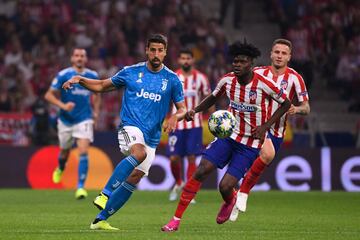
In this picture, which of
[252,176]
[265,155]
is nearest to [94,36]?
[265,155]

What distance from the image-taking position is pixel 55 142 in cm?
2208

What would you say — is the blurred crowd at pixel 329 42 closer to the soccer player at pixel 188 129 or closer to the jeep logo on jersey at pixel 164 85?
the soccer player at pixel 188 129

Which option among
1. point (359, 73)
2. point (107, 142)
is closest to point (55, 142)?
point (107, 142)

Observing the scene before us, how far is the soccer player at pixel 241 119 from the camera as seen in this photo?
11953 millimetres

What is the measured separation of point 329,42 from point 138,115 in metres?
14.8

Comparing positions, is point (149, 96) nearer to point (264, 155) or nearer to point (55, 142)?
point (264, 155)

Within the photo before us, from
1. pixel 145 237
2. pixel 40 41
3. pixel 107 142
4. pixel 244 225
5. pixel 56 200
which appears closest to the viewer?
pixel 145 237

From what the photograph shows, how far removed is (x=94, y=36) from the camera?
81.9ft

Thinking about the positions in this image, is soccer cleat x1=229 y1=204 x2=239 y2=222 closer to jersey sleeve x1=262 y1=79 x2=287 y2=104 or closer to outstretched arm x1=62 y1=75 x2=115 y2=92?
jersey sleeve x1=262 y1=79 x2=287 y2=104

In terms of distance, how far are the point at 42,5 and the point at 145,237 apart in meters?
15.6

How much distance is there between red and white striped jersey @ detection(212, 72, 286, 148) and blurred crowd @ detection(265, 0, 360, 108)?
12344mm

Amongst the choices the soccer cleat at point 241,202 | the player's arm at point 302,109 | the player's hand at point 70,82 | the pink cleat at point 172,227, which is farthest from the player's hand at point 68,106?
the pink cleat at point 172,227

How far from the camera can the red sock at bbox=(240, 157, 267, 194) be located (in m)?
13.1

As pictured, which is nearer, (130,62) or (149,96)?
(149,96)
